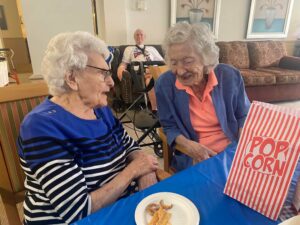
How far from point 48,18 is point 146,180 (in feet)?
9.63

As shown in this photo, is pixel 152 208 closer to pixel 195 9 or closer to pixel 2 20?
pixel 195 9

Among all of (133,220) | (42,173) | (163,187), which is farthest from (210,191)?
(42,173)

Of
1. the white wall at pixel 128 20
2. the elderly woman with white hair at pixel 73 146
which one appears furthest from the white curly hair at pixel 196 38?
the white wall at pixel 128 20

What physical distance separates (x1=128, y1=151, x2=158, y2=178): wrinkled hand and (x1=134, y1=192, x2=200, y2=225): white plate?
0.26m

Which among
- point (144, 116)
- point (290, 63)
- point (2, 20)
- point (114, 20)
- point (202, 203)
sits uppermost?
point (2, 20)

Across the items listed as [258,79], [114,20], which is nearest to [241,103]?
[258,79]

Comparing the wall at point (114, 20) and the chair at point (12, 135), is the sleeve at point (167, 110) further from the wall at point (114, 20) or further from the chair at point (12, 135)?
the wall at point (114, 20)

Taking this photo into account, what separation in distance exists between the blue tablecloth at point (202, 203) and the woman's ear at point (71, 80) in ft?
1.52

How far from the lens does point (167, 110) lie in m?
1.37

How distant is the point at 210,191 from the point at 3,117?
918mm

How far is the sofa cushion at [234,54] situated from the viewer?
4105 millimetres

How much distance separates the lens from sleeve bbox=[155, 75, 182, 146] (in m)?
1.31

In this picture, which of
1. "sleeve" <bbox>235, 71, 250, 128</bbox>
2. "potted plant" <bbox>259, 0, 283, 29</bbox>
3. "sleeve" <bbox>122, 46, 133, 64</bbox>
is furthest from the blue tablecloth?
"potted plant" <bbox>259, 0, 283, 29</bbox>

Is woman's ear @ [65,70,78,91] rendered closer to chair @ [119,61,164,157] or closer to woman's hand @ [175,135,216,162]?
woman's hand @ [175,135,216,162]
